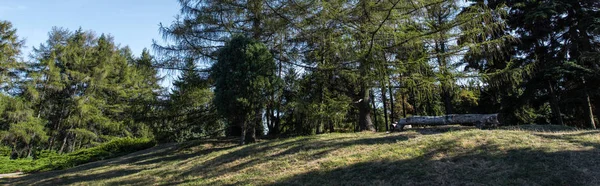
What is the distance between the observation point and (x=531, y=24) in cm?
1520

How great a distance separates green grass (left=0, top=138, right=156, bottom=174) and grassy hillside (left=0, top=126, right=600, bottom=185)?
6.93 metres

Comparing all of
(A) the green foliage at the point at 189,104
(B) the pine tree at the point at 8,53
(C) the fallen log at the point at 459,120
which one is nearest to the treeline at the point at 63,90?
(B) the pine tree at the point at 8,53

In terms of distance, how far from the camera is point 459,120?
34.8 feet

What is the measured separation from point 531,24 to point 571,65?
3401 millimetres

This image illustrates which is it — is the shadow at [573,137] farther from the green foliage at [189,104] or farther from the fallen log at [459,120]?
the green foliage at [189,104]

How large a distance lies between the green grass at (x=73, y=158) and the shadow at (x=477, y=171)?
1415cm

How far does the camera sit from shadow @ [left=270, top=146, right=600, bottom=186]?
482cm

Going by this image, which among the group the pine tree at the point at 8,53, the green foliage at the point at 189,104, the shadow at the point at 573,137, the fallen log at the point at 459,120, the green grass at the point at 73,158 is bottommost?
the green grass at the point at 73,158

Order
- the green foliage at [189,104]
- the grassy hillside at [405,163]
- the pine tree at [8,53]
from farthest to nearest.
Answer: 1. the pine tree at [8,53]
2. the green foliage at [189,104]
3. the grassy hillside at [405,163]

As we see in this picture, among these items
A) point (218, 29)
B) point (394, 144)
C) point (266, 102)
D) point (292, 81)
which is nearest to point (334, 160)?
point (394, 144)

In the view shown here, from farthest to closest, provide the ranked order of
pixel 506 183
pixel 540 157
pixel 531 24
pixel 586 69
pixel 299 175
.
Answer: pixel 531 24 < pixel 586 69 < pixel 299 175 < pixel 540 157 < pixel 506 183

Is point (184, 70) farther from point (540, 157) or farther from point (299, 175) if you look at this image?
point (540, 157)

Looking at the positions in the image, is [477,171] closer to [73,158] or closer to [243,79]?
[243,79]

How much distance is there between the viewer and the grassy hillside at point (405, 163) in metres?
5.09
